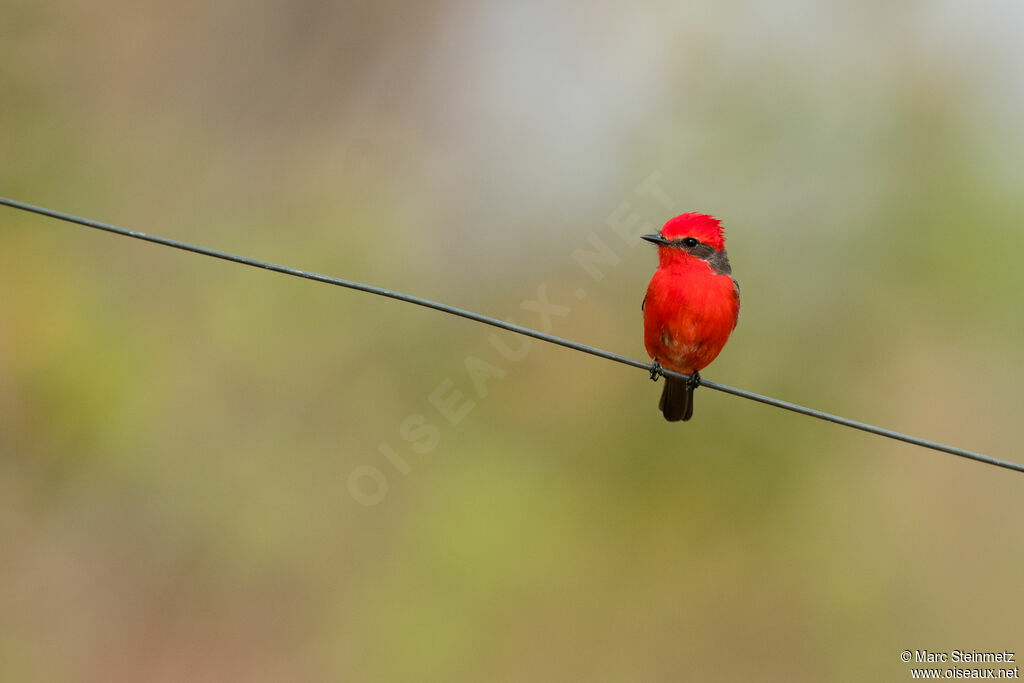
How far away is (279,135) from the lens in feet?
36.4

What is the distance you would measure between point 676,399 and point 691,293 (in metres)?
0.96

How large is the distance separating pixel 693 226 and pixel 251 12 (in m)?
7.30

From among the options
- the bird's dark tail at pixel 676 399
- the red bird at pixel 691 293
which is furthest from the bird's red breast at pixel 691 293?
the bird's dark tail at pixel 676 399

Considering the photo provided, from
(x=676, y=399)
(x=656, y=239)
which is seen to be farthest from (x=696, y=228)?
(x=676, y=399)

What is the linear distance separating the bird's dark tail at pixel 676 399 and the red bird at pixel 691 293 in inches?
12.6

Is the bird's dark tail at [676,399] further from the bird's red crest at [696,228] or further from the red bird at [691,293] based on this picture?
the bird's red crest at [696,228]

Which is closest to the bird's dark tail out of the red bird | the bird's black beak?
the red bird

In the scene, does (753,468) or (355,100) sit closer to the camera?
(753,468)

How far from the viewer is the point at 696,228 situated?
20.3 feet

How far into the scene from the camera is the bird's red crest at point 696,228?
619 cm

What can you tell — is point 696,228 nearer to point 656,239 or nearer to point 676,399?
point 656,239

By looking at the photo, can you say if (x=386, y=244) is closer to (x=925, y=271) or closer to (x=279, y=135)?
(x=279, y=135)

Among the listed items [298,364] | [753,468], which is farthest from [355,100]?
[753,468]

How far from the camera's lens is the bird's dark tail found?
672 cm
